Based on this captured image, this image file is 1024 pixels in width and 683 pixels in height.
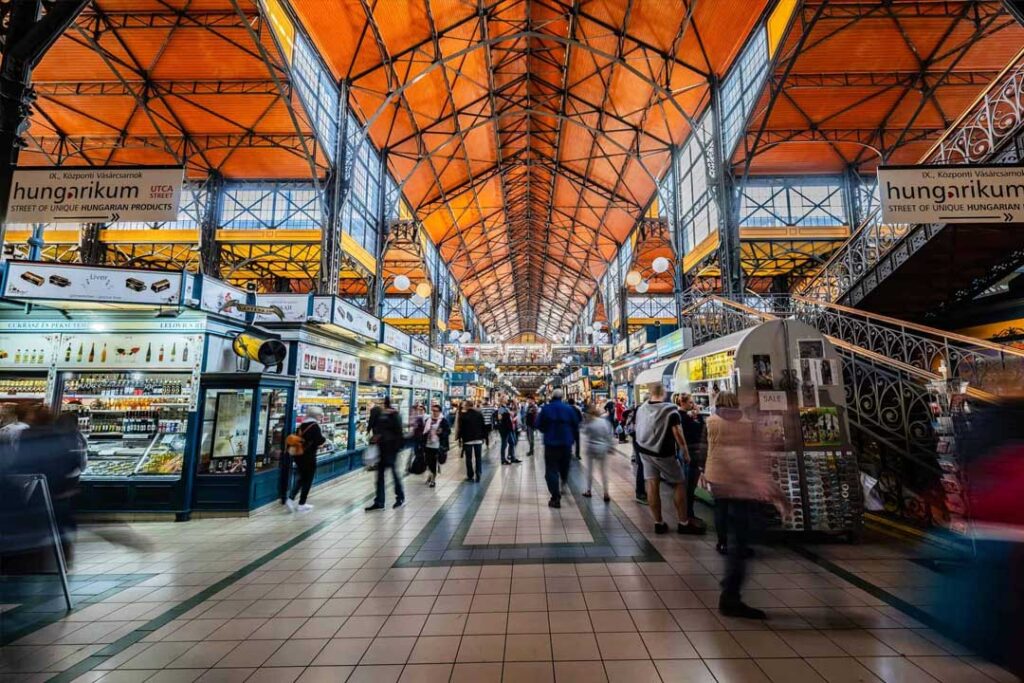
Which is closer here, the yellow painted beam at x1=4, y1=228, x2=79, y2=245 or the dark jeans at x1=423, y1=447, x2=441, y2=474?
the dark jeans at x1=423, y1=447, x2=441, y2=474

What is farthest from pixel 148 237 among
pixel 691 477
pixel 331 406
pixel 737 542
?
pixel 737 542

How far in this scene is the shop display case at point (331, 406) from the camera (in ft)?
29.4

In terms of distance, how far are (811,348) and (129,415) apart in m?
9.74

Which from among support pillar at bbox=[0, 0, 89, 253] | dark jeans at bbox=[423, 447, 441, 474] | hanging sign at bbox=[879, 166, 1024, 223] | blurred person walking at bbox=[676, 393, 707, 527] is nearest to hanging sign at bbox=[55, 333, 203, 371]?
support pillar at bbox=[0, 0, 89, 253]

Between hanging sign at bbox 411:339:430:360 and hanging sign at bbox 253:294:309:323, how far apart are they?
6.17m

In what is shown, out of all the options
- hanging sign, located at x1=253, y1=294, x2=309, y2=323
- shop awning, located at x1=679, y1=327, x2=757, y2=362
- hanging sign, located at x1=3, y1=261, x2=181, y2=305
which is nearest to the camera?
shop awning, located at x1=679, y1=327, x2=757, y2=362

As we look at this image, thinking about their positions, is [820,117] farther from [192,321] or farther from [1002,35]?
[192,321]

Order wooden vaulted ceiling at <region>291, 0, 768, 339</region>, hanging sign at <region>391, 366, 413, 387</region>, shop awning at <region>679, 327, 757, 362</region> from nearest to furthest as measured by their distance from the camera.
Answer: shop awning at <region>679, 327, 757, 362</region> < wooden vaulted ceiling at <region>291, 0, 768, 339</region> < hanging sign at <region>391, 366, 413, 387</region>

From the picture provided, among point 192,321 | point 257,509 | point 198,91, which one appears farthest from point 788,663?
point 198,91

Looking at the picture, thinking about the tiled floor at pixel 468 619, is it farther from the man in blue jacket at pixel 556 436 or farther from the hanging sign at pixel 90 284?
the hanging sign at pixel 90 284

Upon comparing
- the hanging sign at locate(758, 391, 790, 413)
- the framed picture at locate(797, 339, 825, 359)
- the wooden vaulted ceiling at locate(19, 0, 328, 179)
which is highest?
the wooden vaulted ceiling at locate(19, 0, 328, 179)

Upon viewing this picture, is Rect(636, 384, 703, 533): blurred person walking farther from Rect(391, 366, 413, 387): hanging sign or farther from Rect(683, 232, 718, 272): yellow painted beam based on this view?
Rect(683, 232, 718, 272): yellow painted beam

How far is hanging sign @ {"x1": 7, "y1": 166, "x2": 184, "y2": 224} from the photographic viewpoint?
3.73 meters

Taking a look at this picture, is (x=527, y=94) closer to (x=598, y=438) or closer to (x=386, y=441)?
(x=598, y=438)
